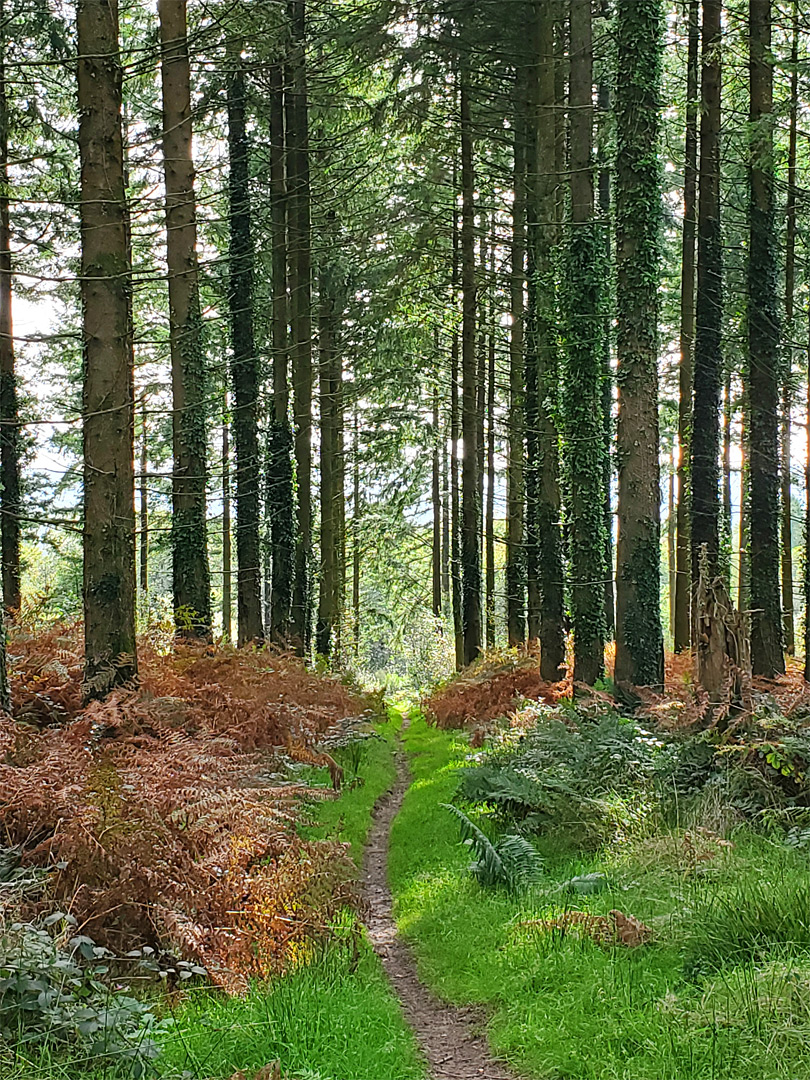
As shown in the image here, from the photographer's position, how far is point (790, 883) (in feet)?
17.4

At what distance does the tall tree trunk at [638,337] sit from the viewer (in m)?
11.9

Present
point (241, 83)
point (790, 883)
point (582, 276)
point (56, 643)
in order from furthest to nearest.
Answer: point (241, 83)
point (582, 276)
point (56, 643)
point (790, 883)

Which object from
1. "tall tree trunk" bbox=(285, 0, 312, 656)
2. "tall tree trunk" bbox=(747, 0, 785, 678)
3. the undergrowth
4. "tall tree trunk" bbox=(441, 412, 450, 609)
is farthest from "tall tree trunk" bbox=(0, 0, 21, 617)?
"tall tree trunk" bbox=(441, 412, 450, 609)

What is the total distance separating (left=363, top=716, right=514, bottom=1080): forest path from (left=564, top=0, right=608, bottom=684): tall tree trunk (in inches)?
267

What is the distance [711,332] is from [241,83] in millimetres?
10035

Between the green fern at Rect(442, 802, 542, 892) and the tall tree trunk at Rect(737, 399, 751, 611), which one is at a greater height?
the tall tree trunk at Rect(737, 399, 751, 611)

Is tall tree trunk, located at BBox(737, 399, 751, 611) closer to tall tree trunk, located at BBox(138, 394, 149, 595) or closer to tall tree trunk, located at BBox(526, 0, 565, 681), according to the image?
tall tree trunk, located at BBox(526, 0, 565, 681)

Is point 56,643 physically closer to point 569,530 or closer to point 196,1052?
point 196,1052

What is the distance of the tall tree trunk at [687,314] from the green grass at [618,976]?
9710 millimetres

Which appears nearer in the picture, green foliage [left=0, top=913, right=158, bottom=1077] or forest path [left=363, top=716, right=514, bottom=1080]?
green foliage [left=0, top=913, right=158, bottom=1077]

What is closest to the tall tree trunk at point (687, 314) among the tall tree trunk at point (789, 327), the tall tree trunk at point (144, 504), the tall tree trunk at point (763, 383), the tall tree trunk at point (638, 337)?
the tall tree trunk at point (763, 383)

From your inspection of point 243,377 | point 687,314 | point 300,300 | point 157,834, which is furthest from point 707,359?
point 157,834

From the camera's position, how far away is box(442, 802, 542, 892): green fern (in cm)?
674

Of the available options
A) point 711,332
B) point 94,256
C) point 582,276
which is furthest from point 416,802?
point 711,332
